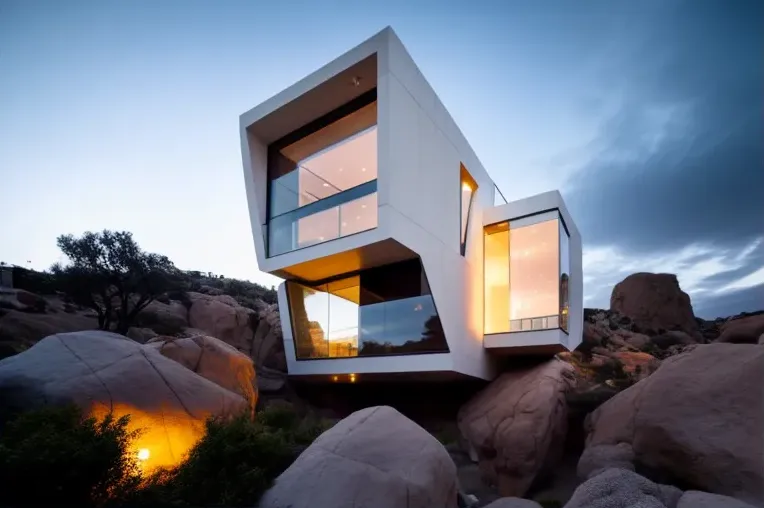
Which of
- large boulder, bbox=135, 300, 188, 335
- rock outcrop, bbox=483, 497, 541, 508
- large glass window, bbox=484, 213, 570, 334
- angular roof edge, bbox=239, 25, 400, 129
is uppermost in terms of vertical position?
angular roof edge, bbox=239, 25, 400, 129

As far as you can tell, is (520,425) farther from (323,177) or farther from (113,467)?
(113,467)

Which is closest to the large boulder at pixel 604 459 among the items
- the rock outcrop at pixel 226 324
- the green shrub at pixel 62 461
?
the green shrub at pixel 62 461

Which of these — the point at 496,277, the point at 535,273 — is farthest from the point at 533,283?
the point at 496,277

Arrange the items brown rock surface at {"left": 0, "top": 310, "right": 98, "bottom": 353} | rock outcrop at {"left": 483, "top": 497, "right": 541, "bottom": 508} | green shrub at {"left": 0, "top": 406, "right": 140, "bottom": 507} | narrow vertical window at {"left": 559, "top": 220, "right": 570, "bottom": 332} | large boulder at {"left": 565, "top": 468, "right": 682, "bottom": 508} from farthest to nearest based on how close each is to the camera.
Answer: brown rock surface at {"left": 0, "top": 310, "right": 98, "bottom": 353} < narrow vertical window at {"left": 559, "top": 220, "right": 570, "bottom": 332} < rock outcrop at {"left": 483, "top": 497, "right": 541, "bottom": 508} < large boulder at {"left": 565, "top": 468, "right": 682, "bottom": 508} < green shrub at {"left": 0, "top": 406, "right": 140, "bottom": 507}

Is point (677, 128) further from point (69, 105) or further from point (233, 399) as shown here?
point (69, 105)

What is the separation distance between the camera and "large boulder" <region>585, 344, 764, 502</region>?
831cm

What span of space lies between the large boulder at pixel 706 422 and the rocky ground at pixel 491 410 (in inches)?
0.9

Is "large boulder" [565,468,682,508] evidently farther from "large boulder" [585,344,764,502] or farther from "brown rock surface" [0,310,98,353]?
"brown rock surface" [0,310,98,353]

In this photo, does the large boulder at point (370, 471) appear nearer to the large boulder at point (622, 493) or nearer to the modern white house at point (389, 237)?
the large boulder at point (622, 493)

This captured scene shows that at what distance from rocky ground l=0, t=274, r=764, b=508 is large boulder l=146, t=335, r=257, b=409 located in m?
0.03

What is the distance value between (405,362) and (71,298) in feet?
58.7

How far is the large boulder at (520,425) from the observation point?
40.9ft

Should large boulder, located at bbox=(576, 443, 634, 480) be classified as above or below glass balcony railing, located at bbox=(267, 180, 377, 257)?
below

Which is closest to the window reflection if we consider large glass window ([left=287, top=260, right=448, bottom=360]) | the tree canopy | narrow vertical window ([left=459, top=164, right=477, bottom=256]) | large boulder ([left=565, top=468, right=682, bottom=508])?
narrow vertical window ([left=459, top=164, right=477, bottom=256])
